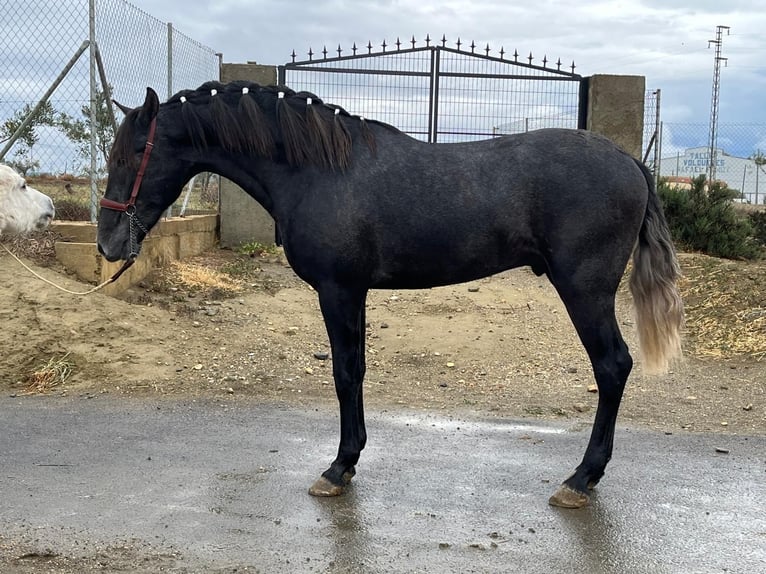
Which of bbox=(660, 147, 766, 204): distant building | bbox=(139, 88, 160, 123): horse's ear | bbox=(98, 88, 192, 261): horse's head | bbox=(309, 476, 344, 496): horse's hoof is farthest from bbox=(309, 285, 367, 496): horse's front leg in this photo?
bbox=(660, 147, 766, 204): distant building

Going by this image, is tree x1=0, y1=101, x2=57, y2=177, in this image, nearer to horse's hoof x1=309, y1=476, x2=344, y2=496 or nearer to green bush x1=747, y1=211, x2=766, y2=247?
horse's hoof x1=309, y1=476, x2=344, y2=496

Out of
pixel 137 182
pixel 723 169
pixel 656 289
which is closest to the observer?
pixel 137 182

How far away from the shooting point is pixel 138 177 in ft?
13.3

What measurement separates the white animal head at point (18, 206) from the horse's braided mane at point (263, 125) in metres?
1.29

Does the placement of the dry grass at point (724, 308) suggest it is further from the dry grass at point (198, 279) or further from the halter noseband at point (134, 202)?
the halter noseband at point (134, 202)

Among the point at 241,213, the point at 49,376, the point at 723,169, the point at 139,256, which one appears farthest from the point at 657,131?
the point at 723,169

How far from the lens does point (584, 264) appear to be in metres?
3.87

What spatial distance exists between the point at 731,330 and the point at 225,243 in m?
6.82

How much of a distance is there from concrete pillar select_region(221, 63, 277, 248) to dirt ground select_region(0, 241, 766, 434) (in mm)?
1897

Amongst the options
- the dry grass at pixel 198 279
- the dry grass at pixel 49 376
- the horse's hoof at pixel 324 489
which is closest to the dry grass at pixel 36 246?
the dry grass at pixel 198 279

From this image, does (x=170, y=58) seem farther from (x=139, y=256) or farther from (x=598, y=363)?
(x=598, y=363)

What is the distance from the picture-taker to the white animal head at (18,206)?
4.90m

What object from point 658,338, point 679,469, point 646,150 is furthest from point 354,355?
point 646,150

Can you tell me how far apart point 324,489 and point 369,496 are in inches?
9.4
